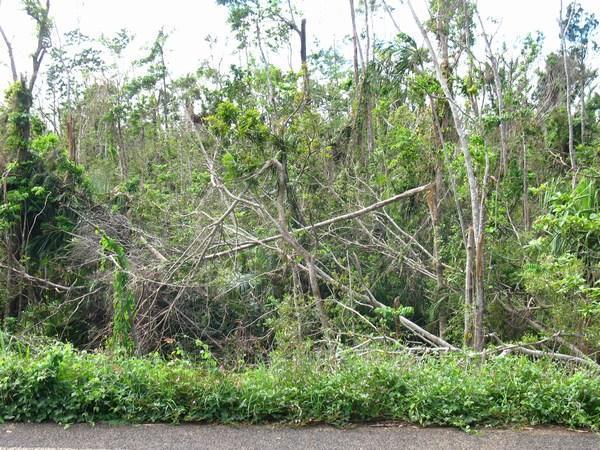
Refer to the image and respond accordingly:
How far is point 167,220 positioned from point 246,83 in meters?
5.16

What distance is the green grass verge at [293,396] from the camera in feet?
12.6

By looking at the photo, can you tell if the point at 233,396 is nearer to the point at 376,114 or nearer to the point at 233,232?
the point at 233,232

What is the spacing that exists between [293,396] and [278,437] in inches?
16.1

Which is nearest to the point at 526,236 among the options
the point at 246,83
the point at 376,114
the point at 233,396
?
the point at 376,114

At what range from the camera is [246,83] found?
52.0 ft

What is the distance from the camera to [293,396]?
399 cm

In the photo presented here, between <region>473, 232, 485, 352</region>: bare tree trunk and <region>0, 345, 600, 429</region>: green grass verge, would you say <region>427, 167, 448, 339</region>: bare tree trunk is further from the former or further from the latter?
<region>0, 345, 600, 429</region>: green grass verge

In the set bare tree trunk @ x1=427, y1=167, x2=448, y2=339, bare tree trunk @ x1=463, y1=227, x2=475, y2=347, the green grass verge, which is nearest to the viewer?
the green grass verge

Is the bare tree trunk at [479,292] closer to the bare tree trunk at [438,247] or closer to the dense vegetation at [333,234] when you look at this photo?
the dense vegetation at [333,234]

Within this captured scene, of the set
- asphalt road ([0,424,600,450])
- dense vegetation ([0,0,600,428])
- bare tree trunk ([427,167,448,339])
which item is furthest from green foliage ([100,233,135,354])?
bare tree trunk ([427,167,448,339])

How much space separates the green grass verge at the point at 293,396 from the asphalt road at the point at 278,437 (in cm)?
11

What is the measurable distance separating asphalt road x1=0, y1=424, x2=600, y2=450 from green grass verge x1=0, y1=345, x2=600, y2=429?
0.11 metres

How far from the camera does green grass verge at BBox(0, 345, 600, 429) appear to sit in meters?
3.83

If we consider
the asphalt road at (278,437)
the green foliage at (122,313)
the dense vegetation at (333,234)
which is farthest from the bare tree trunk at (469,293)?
the asphalt road at (278,437)
